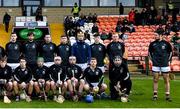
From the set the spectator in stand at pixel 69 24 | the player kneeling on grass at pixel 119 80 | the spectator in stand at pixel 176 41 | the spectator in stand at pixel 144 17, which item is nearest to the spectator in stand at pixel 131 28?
the spectator in stand at pixel 144 17

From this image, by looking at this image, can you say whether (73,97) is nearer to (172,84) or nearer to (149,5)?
(172,84)

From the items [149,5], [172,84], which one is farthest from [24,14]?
[172,84]

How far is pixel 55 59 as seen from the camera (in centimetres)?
1678

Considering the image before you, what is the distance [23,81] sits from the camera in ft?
54.5

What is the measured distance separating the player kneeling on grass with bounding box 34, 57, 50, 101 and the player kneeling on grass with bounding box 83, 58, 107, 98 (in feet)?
3.69

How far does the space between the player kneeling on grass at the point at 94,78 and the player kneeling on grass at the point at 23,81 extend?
5.27ft

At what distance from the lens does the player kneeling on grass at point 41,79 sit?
1655 centimetres

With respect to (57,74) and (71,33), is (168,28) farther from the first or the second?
(57,74)

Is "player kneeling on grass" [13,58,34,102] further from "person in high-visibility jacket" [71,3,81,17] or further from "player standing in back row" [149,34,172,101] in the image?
"person in high-visibility jacket" [71,3,81,17]

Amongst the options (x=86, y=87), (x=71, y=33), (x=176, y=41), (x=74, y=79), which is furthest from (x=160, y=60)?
(x=71, y=33)

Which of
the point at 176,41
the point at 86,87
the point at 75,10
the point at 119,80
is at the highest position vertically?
the point at 75,10

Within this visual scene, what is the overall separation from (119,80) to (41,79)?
7.36ft

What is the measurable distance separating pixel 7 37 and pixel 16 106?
21.1m

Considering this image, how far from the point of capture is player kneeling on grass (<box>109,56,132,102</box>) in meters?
16.7
